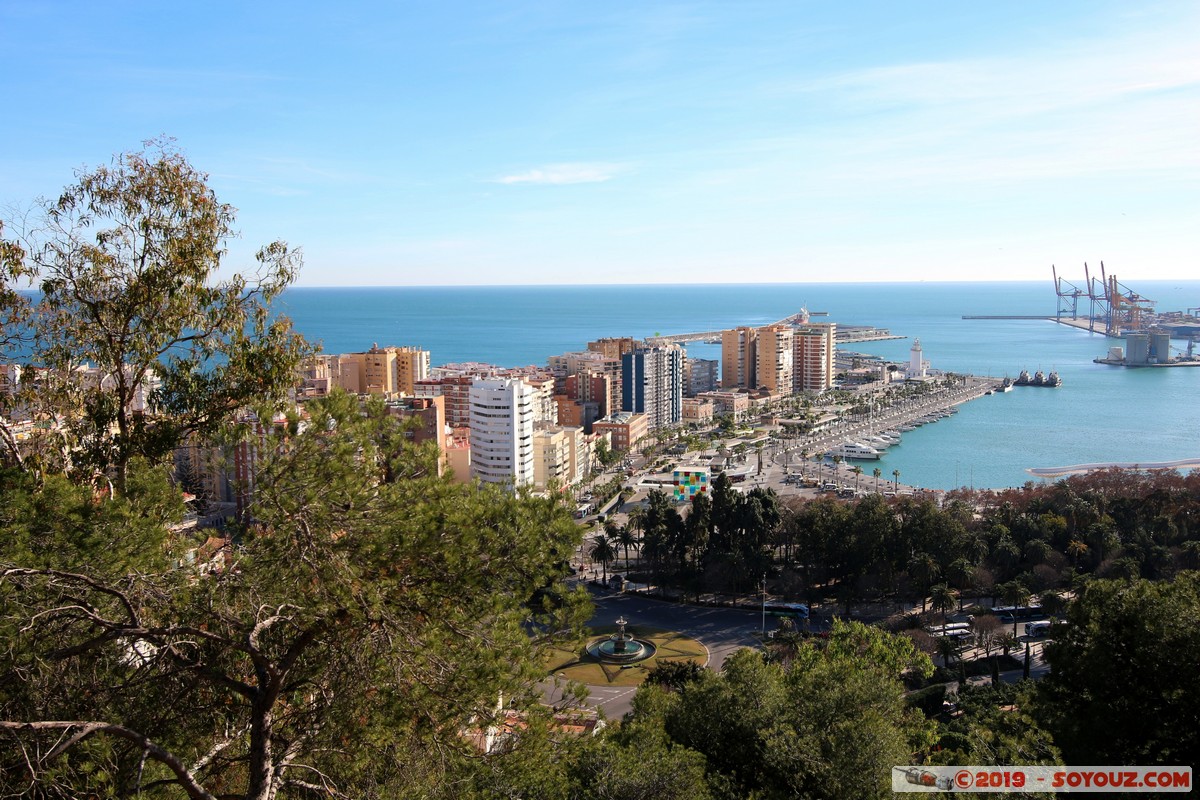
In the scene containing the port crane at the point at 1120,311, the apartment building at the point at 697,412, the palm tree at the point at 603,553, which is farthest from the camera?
the port crane at the point at 1120,311

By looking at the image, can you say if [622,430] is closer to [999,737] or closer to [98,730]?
[999,737]

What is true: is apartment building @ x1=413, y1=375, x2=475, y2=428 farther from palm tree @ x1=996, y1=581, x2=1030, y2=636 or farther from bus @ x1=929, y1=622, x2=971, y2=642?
palm tree @ x1=996, y1=581, x2=1030, y2=636

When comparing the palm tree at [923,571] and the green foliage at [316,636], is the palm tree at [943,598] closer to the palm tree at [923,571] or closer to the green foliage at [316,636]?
the palm tree at [923,571]

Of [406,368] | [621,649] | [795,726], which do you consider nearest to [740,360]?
[406,368]

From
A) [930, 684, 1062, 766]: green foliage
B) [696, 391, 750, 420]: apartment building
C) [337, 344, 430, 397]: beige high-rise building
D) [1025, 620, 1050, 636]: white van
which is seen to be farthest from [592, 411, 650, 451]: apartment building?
[930, 684, 1062, 766]: green foliage

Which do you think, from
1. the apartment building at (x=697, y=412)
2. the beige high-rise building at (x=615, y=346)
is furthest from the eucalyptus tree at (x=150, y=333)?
the beige high-rise building at (x=615, y=346)
